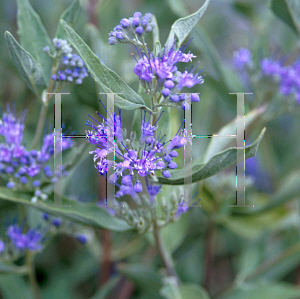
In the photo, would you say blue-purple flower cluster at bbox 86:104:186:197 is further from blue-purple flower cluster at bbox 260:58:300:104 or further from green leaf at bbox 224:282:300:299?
green leaf at bbox 224:282:300:299

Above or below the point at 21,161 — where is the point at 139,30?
above

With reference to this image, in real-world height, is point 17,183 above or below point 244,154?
→ below

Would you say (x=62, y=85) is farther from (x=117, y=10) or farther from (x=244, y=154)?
(x=117, y=10)

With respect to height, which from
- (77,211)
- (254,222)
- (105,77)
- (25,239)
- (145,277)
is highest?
(105,77)

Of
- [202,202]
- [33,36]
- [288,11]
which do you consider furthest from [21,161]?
[288,11]

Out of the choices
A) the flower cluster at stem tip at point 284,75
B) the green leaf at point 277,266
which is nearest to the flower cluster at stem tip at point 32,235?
the green leaf at point 277,266

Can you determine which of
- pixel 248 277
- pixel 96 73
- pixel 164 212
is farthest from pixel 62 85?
pixel 248 277

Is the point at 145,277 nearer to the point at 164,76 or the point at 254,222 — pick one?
the point at 254,222

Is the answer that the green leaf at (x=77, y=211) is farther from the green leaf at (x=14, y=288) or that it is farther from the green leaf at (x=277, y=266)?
the green leaf at (x=277, y=266)
